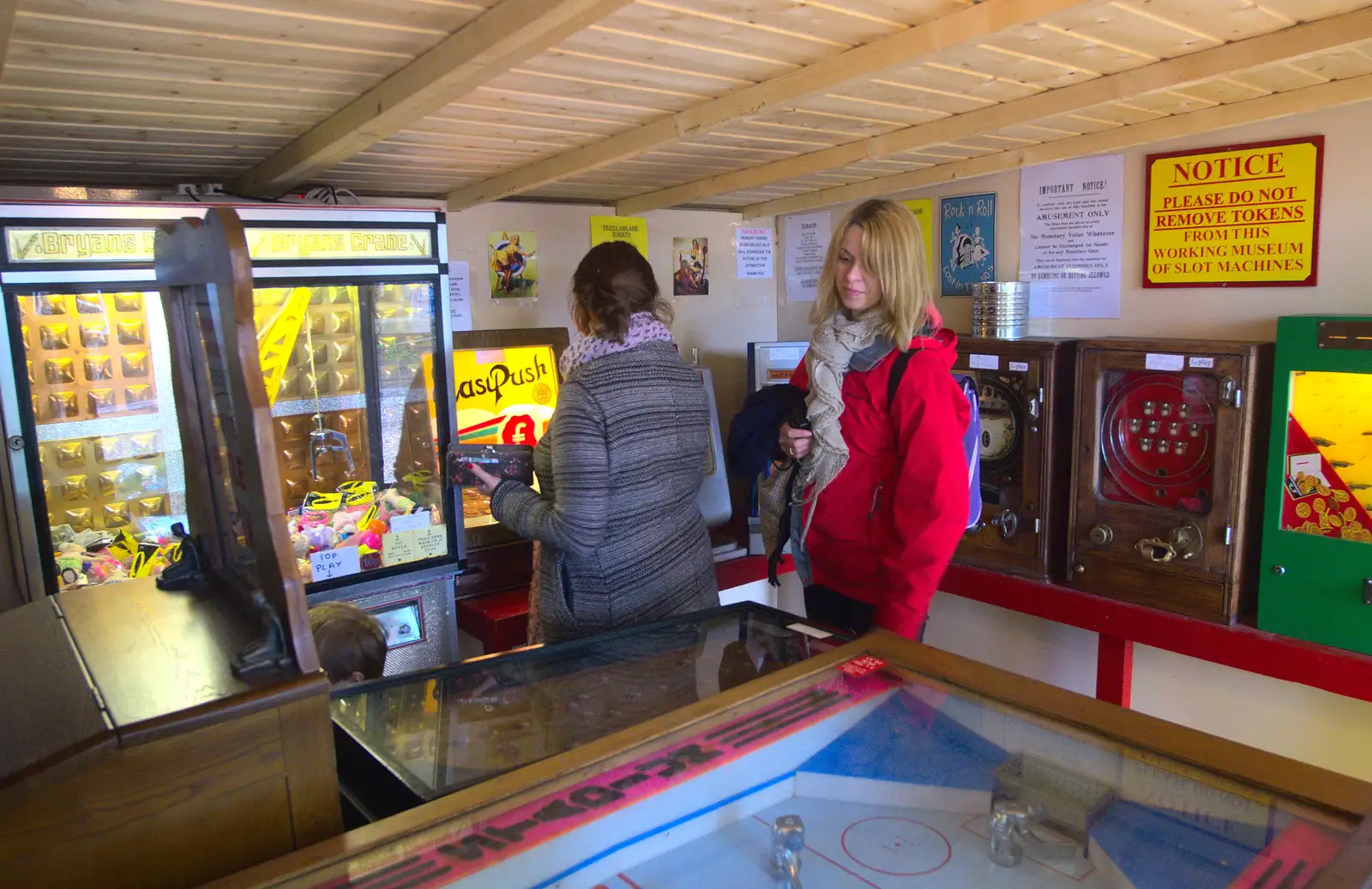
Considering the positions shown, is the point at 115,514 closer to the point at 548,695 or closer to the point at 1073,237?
the point at 548,695

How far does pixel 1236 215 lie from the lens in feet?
10.1

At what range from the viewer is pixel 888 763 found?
1389 mm

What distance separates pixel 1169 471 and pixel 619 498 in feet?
5.45

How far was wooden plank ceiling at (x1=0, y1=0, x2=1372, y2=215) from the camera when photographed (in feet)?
5.96

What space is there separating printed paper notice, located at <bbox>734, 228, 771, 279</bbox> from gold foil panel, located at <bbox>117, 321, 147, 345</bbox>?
260 centimetres

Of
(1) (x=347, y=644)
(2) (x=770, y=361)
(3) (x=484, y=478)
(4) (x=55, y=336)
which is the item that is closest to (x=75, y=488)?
(4) (x=55, y=336)

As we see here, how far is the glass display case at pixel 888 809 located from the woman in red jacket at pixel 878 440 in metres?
0.72

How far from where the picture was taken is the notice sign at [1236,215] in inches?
116

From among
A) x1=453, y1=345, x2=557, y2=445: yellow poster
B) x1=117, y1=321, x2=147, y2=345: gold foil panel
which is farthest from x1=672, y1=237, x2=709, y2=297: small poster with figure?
x1=117, y1=321, x2=147, y2=345: gold foil panel

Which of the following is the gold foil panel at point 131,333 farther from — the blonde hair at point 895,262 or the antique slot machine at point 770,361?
the antique slot machine at point 770,361

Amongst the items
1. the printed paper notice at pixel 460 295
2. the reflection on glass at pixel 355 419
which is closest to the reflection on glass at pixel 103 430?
the reflection on glass at pixel 355 419

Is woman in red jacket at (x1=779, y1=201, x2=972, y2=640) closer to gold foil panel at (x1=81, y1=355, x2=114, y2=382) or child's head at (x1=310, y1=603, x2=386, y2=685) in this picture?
child's head at (x1=310, y1=603, x2=386, y2=685)

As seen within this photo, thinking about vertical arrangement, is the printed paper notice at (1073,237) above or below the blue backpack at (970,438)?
above

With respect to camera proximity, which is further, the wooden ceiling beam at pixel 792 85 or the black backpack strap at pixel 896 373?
the black backpack strap at pixel 896 373
